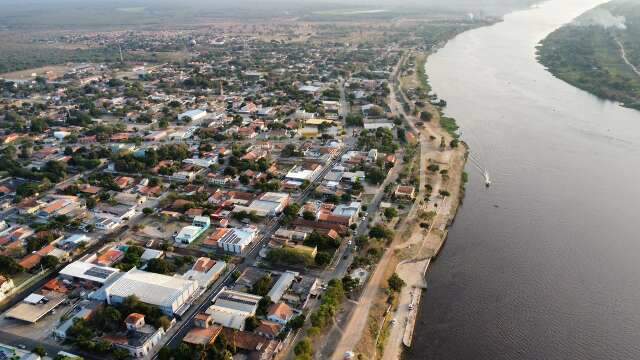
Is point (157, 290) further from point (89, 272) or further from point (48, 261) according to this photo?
point (48, 261)

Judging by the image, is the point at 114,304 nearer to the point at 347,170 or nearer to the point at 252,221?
the point at 252,221

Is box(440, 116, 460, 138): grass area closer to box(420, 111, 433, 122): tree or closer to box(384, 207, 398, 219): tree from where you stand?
box(420, 111, 433, 122): tree

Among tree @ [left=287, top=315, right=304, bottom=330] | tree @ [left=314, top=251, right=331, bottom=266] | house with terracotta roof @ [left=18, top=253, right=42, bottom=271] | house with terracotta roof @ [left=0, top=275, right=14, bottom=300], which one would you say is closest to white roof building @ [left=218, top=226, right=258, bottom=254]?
tree @ [left=314, top=251, right=331, bottom=266]

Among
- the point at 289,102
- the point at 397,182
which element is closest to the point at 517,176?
the point at 397,182

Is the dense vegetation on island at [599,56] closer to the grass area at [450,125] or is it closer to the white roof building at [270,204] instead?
the grass area at [450,125]

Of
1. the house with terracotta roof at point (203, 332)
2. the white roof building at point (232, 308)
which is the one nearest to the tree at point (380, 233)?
the white roof building at point (232, 308)
